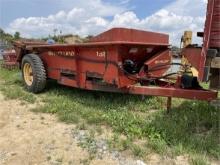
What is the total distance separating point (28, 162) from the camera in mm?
3373

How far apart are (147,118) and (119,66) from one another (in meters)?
0.89

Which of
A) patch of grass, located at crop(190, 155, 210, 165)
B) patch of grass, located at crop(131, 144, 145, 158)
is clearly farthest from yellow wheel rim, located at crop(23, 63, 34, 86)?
patch of grass, located at crop(190, 155, 210, 165)

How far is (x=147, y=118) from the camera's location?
15.3ft

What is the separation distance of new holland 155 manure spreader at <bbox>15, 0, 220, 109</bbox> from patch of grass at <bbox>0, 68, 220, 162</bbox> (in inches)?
13.2

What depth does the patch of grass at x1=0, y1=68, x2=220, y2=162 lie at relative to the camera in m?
3.62

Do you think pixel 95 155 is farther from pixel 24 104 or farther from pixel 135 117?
pixel 24 104

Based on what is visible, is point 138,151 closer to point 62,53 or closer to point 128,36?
point 128,36

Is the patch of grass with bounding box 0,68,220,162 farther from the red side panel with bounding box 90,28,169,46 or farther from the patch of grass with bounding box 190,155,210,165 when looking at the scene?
A: the red side panel with bounding box 90,28,169,46

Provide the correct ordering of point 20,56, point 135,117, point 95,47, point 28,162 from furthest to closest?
point 20,56
point 95,47
point 135,117
point 28,162

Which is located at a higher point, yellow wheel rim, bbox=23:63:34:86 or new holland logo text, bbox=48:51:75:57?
new holland logo text, bbox=48:51:75:57

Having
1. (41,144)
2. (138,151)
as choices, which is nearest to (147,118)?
(138,151)

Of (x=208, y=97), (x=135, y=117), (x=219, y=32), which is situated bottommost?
(x=135, y=117)

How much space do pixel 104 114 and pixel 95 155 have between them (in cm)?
135

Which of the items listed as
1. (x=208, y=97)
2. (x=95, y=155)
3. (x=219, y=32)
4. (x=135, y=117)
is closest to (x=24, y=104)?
(x=135, y=117)
